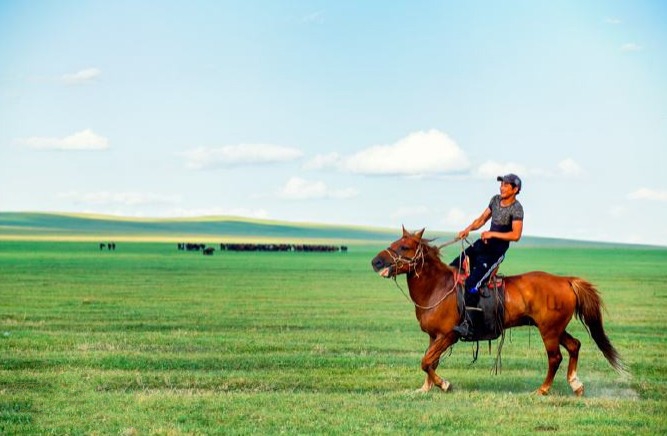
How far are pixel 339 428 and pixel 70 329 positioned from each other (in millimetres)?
13826

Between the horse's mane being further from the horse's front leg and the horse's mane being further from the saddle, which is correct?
the horse's front leg

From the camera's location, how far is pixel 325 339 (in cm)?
2259

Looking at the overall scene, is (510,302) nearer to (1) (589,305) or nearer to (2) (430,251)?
(1) (589,305)

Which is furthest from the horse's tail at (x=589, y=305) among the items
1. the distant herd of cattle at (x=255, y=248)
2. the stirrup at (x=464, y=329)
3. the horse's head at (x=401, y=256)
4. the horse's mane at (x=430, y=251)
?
the distant herd of cattle at (x=255, y=248)

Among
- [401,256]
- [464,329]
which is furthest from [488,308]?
[401,256]

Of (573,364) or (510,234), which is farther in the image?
(573,364)

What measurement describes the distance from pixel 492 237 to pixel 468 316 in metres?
1.14

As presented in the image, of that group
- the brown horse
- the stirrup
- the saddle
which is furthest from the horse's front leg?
the saddle

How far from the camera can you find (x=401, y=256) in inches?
576

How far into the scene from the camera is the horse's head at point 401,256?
14453mm

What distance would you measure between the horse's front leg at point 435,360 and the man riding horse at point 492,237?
0.72ft

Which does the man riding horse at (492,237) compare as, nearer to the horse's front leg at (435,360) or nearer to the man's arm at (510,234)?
the man's arm at (510,234)

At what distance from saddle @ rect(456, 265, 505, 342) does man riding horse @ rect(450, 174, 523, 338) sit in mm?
60

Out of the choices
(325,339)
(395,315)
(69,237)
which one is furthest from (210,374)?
(69,237)
